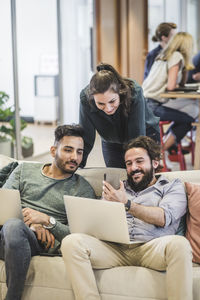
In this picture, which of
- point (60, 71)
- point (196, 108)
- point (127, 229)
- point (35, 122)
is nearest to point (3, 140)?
point (35, 122)

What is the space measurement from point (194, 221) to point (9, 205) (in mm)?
897

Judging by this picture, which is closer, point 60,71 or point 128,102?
point 128,102

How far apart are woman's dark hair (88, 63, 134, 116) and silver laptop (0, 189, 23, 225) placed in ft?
2.14

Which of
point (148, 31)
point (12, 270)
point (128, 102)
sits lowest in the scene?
point (12, 270)

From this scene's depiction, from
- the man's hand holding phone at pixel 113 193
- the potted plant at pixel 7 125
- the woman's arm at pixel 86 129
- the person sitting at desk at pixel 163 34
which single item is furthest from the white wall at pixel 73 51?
the man's hand holding phone at pixel 113 193

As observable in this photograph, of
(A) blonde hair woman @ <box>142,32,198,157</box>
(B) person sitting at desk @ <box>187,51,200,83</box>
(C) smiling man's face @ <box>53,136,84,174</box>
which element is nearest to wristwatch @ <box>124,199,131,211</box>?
(C) smiling man's face @ <box>53,136,84,174</box>

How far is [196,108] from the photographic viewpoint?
17.4 ft

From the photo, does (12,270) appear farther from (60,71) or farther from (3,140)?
(60,71)

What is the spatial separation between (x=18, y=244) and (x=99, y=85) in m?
0.87

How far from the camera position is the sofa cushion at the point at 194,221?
2580mm

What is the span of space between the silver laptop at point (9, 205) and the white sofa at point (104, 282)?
8.8 inches

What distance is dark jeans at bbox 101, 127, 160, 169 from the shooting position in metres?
3.21

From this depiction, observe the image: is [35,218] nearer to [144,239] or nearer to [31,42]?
[144,239]

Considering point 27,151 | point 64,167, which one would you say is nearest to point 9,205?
point 64,167
